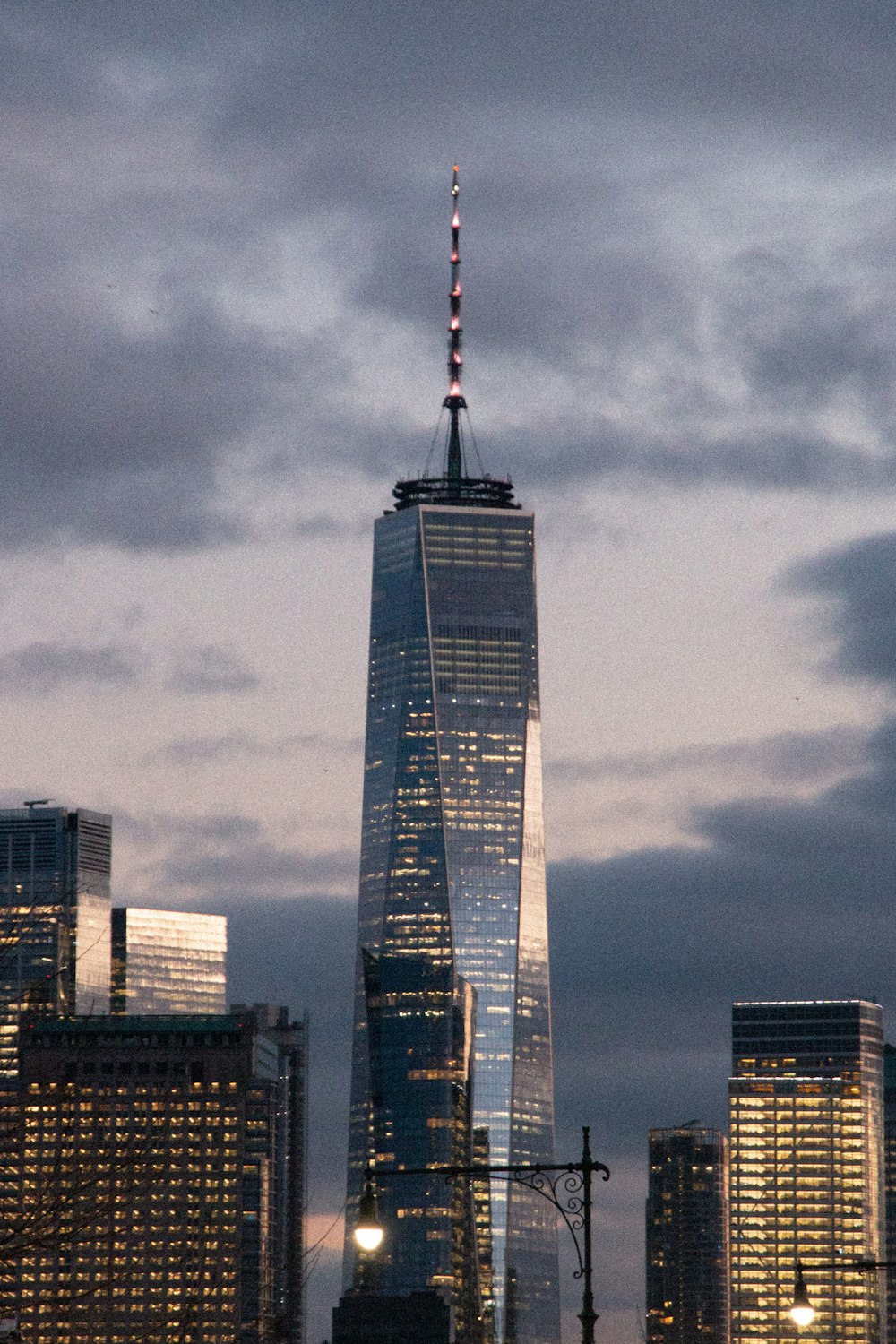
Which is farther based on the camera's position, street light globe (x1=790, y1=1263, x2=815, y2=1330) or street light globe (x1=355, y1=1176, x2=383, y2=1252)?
street light globe (x1=790, y1=1263, x2=815, y2=1330)

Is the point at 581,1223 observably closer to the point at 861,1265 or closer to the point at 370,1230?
the point at 370,1230

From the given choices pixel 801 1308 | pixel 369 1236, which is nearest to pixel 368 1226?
pixel 369 1236

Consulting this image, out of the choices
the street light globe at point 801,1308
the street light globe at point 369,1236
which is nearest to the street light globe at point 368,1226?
the street light globe at point 369,1236

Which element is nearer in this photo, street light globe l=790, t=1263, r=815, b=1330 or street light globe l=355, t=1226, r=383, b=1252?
street light globe l=355, t=1226, r=383, b=1252

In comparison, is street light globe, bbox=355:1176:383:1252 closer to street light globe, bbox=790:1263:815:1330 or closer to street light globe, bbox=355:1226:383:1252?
street light globe, bbox=355:1226:383:1252

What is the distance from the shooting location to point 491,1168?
48094 mm

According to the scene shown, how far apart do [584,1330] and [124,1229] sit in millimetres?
11983

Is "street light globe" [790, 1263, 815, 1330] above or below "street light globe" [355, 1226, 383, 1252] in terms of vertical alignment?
below

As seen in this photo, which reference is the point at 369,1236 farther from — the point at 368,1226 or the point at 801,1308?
the point at 801,1308

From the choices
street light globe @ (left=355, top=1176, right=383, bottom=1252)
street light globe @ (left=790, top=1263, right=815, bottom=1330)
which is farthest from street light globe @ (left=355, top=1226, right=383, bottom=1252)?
street light globe @ (left=790, top=1263, right=815, bottom=1330)

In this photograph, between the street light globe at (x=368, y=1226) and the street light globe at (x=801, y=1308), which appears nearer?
the street light globe at (x=368, y=1226)

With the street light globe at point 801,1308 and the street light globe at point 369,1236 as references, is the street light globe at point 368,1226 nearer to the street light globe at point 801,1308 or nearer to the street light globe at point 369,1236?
the street light globe at point 369,1236

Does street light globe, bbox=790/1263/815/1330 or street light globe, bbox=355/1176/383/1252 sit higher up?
street light globe, bbox=355/1176/383/1252

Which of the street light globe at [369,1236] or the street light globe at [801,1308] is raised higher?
the street light globe at [369,1236]
